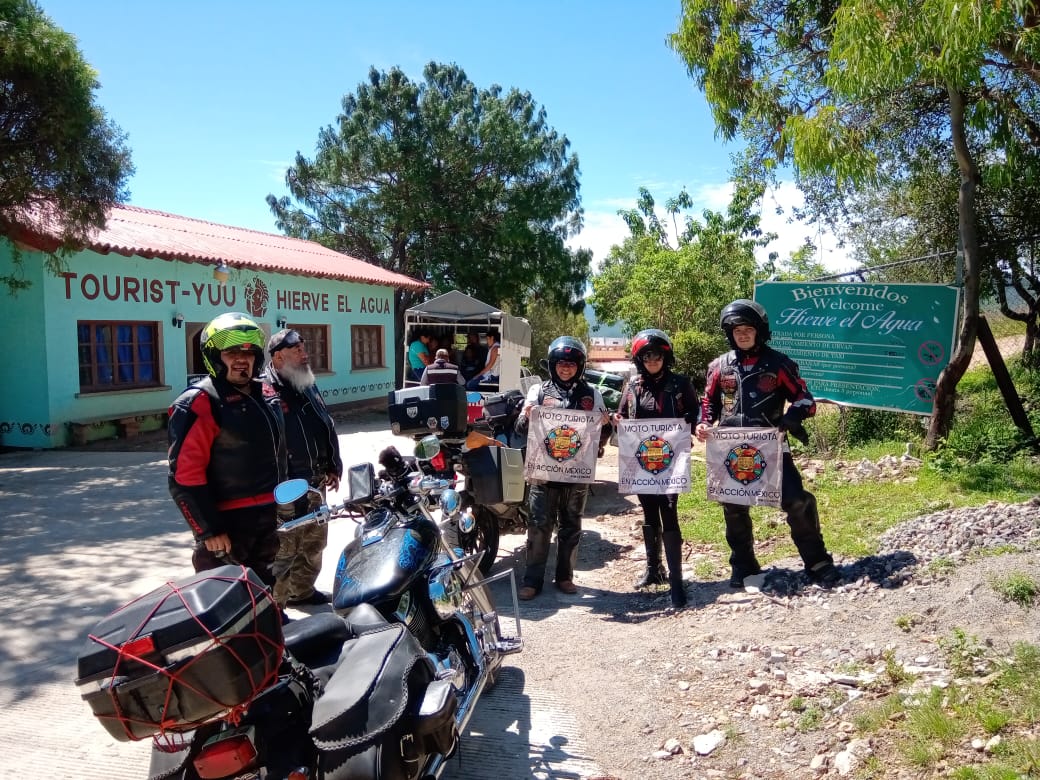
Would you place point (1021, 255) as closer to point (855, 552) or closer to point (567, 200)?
point (855, 552)

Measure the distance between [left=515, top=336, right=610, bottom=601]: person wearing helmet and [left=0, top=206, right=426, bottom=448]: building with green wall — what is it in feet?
29.7

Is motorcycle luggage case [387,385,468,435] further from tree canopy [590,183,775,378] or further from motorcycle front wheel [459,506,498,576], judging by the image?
tree canopy [590,183,775,378]

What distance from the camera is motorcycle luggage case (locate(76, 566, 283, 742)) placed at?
1927 mm

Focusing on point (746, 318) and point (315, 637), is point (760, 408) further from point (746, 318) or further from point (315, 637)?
point (315, 637)

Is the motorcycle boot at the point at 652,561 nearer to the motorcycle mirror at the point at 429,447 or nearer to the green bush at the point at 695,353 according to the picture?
the motorcycle mirror at the point at 429,447

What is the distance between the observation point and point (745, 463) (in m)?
4.97

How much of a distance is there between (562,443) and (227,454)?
7.62ft

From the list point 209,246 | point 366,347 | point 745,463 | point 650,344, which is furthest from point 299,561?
point 366,347

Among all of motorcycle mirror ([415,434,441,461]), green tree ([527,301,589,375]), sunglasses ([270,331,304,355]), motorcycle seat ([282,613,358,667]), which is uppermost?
green tree ([527,301,589,375])

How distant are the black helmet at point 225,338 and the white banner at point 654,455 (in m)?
2.42

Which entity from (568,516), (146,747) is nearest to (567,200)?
(568,516)

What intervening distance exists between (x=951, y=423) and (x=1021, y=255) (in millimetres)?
7064

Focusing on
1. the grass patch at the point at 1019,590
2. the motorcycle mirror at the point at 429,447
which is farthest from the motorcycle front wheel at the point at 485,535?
the grass patch at the point at 1019,590

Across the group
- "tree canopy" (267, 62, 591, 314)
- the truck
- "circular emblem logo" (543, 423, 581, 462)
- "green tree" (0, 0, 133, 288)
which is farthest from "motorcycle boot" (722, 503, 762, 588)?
"tree canopy" (267, 62, 591, 314)
